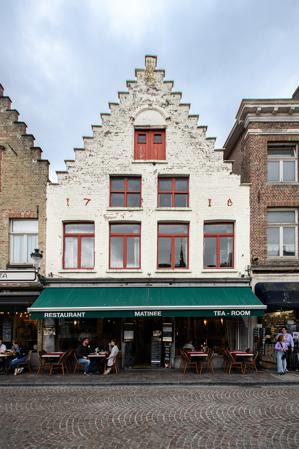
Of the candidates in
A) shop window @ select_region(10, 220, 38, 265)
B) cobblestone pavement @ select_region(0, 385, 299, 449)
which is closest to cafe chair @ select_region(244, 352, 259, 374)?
cobblestone pavement @ select_region(0, 385, 299, 449)

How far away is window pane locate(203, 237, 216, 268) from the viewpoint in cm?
1730

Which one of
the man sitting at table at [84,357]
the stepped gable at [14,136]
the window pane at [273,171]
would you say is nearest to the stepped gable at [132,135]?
the stepped gable at [14,136]

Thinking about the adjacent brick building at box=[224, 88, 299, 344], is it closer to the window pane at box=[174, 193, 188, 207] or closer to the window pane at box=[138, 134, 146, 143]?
the window pane at box=[174, 193, 188, 207]

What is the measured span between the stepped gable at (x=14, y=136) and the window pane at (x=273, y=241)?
10176 mm

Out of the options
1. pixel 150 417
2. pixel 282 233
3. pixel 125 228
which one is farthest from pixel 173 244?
pixel 150 417

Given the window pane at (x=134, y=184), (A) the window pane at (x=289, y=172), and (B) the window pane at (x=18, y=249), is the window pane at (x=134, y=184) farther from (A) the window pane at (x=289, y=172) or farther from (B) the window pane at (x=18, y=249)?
(A) the window pane at (x=289, y=172)

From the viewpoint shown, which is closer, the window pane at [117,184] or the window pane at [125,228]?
the window pane at [125,228]

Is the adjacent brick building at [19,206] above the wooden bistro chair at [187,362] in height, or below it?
above

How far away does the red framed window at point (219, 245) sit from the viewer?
1730 cm

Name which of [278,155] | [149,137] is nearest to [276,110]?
[278,155]

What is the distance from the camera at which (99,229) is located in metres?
17.2

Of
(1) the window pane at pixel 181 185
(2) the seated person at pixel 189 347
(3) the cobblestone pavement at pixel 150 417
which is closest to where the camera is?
(3) the cobblestone pavement at pixel 150 417

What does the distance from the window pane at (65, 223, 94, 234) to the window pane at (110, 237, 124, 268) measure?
3.42ft

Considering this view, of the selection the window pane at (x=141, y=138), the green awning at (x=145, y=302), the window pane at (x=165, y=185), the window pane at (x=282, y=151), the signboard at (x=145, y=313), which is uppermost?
the window pane at (x=141, y=138)
